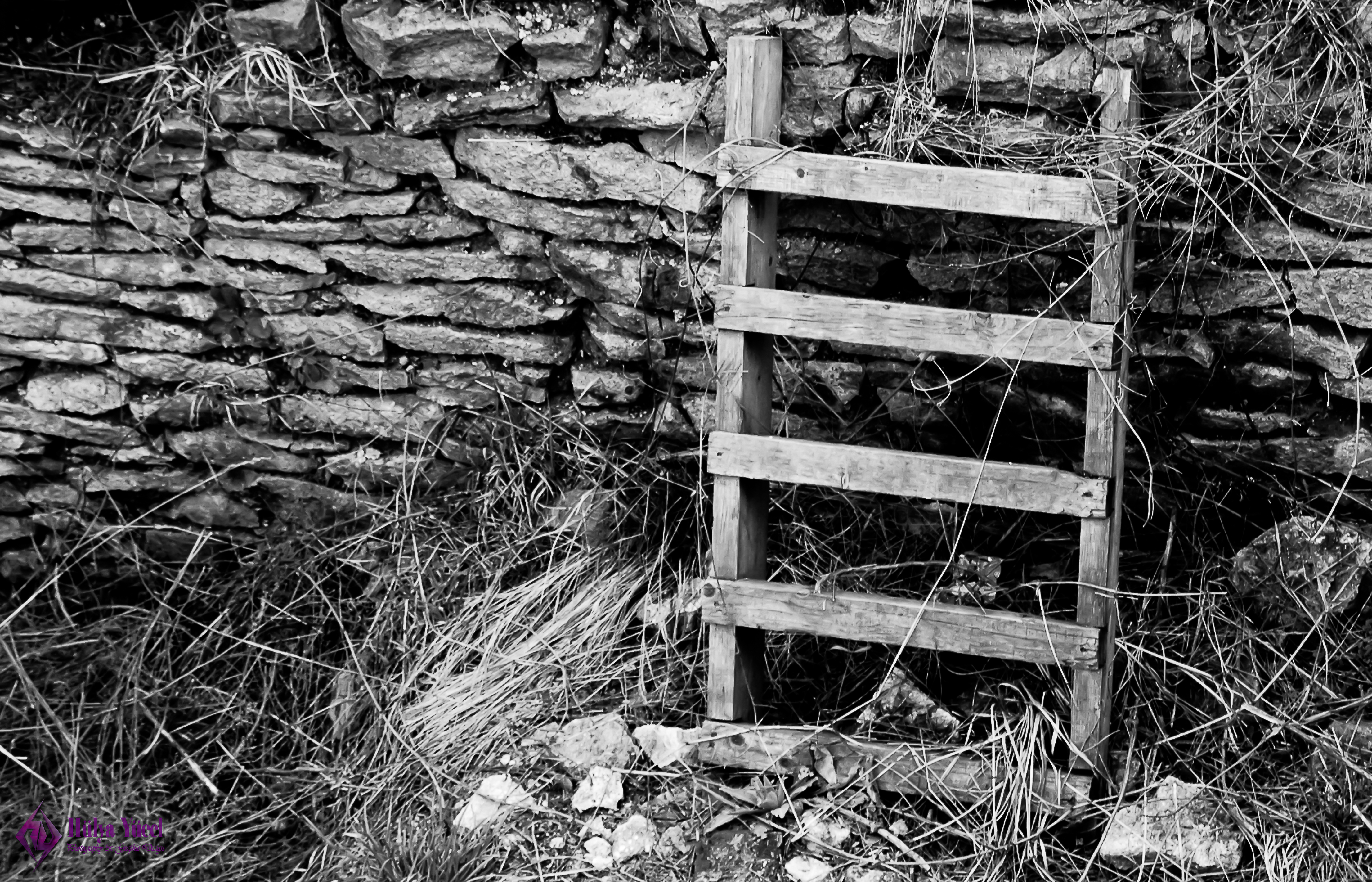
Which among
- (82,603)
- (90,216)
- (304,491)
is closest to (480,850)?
(304,491)

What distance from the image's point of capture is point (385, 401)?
325 cm

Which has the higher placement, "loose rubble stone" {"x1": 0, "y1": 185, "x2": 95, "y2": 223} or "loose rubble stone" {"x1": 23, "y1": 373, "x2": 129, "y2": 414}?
"loose rubble stone" {"x1": 0, "y1": 185, "x2": 95, "y2": 223}

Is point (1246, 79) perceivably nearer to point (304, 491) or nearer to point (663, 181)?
point (663, 181)

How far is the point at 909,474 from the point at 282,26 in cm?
180

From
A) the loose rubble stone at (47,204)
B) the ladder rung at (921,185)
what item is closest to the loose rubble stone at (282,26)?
the loose rubble stone at (47,204)

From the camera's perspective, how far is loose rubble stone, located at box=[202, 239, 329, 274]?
10.4ft

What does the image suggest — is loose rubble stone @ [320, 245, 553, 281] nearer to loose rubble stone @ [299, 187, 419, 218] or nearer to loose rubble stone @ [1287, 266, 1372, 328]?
loose rubble stone @ [299, 187, 419, 218]

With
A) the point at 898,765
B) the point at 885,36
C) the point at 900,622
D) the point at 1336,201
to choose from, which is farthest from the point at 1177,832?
the point at 885,36

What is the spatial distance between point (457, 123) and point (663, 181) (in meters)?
0.51

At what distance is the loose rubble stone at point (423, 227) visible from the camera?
3.08m

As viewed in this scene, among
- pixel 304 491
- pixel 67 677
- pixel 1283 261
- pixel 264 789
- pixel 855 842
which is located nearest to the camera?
pixel 855 842

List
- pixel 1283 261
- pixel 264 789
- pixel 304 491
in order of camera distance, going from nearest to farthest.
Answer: pixel 1283 261
pixel 264 789
pixel 304 491

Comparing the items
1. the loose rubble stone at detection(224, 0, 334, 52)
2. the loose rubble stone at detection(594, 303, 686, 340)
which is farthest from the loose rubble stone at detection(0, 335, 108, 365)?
the loose rubble stone at detection(594, 303, 686, 340)

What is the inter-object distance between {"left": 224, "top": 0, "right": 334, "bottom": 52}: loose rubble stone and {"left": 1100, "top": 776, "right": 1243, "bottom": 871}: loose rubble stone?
8.09ft
